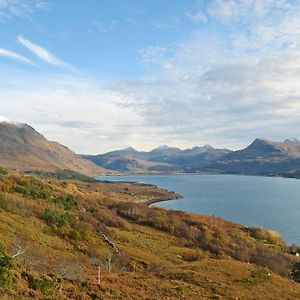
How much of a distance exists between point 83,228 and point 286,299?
25.5m

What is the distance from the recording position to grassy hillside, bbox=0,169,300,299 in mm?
23391

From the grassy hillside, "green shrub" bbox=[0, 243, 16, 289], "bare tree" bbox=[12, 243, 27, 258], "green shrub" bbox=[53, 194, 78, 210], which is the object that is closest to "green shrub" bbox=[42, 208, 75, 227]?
the grassy hillside

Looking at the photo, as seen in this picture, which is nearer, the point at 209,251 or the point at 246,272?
the point at 246,272

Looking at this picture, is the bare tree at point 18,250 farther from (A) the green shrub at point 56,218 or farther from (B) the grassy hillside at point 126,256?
(A) the green shrub at point 56,218

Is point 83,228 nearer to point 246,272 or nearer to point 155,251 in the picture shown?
point 155,251

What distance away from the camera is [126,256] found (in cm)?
4162

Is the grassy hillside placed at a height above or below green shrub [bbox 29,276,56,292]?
below

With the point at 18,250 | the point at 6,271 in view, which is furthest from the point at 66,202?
the point at 6,271

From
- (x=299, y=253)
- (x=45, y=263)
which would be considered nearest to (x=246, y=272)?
(x=45, y=263)

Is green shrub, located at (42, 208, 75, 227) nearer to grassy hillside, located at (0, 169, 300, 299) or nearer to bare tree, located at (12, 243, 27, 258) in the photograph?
grassy hillside, located at (0, 169, 300, 299)

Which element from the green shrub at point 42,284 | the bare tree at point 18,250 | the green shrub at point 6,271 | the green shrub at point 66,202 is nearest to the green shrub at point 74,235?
the bare tree at point 18,250

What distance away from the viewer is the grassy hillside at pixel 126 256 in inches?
921

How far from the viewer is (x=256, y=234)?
251 feet

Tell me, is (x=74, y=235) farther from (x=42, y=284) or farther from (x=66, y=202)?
(x=42, y=284)
